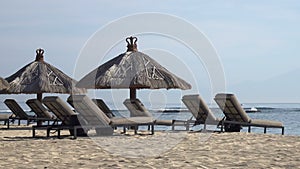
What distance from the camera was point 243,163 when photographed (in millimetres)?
6453

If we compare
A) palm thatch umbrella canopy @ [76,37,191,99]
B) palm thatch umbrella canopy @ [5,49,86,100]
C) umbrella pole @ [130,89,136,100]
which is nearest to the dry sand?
palm thatch umbrella canopy @ [76,37,191,99]

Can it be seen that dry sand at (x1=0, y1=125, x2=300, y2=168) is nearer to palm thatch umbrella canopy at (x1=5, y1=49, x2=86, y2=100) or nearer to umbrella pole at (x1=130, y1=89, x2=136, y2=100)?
umbrella pole at (x1=130, y1=89, x2=136, y2=100)

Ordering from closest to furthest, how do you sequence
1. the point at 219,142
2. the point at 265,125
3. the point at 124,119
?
the point at 219,142 → the point at 124,119 → the point at 265,125

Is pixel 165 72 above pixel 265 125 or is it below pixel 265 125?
above

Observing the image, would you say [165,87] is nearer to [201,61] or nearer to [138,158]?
[201,61]

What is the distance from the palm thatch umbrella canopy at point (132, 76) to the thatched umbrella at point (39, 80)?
4.67ft

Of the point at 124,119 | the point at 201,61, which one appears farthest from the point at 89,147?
the point at 201,61

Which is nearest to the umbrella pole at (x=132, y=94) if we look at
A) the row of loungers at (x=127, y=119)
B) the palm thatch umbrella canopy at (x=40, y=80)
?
the row of loungers at (x=127, y=119)

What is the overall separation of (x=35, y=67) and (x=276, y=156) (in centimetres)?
1035

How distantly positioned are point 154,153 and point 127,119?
3.13m

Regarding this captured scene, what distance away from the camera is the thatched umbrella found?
15.4 meters

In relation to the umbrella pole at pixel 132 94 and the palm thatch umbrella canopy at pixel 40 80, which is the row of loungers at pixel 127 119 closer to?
the umbrella pole at pixel 132 94

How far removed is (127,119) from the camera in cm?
1070

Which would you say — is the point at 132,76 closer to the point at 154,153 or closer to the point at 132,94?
the point at 132,94
